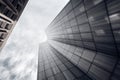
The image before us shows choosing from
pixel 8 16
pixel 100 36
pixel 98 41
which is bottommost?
pixel 98 41

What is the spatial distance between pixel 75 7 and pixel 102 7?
7842 millimetres

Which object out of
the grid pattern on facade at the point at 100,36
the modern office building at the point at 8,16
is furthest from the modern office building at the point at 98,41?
the modern office building at the point at 8,16

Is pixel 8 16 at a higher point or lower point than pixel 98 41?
higher

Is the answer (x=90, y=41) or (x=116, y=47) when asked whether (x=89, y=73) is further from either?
(x=116, y=47)

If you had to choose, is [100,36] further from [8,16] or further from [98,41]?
[8,16]

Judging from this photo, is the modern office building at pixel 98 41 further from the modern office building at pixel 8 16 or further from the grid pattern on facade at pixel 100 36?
the modern office building at pixel 8 16

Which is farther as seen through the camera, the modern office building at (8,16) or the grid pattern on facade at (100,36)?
the modern office building at (8,16)

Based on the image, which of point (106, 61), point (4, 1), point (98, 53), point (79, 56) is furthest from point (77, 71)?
point (4, 1)

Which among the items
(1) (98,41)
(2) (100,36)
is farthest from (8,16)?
(2) (100,36)

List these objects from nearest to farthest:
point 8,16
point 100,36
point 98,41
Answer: point 100,36 < point 98,41 < point 8,16

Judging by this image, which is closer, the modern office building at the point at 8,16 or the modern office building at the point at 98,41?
the modern office building at the point at 98,41

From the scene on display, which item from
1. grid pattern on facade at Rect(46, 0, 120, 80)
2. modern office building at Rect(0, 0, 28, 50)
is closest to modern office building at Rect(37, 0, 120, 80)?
grid pattern on facade at Rect(46, 0, 120, 80)

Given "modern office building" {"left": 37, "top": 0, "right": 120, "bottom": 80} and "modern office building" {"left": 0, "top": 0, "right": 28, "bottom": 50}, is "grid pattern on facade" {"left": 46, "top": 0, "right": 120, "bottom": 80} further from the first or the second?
"modern office building" {"left": 0, "top": 0, "right": 28, "bottom": 50}

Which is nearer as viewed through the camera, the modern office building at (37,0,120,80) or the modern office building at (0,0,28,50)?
the modern office building at (37,0,120,80)
